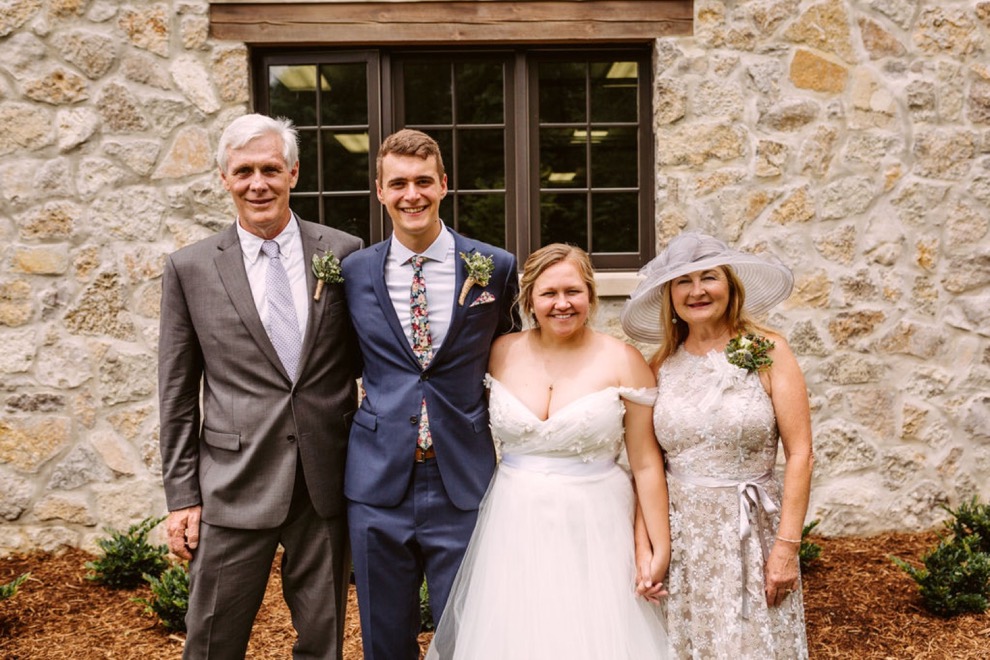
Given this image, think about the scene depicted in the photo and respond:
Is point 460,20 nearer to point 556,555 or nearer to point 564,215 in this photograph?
point 564,215

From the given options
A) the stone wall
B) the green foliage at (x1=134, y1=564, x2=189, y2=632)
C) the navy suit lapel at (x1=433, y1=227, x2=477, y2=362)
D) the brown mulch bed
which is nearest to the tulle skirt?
the navy suit lapel at (x1=433, y1=227, x2=477, y2=362)

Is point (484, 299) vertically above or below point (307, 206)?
below

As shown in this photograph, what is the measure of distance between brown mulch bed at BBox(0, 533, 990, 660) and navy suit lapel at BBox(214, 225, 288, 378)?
5.63 feet

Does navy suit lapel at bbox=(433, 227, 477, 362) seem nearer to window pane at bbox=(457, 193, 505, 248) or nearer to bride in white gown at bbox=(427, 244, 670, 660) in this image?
bride in white gown at bbox=(427, 244, 670, 660)

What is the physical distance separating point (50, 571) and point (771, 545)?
3775 mm

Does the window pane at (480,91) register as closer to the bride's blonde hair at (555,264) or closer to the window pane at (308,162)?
the window pane at (308,162)

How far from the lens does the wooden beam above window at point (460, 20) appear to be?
4.60m

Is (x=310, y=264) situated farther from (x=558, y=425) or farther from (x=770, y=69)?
(x=770, y=69)

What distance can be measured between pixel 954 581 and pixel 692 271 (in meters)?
2.31

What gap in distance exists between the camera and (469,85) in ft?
15.9

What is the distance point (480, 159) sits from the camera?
16.1 feet

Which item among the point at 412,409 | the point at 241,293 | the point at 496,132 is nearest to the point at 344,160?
the point at 496,132

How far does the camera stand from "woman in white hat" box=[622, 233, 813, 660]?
2.51 m

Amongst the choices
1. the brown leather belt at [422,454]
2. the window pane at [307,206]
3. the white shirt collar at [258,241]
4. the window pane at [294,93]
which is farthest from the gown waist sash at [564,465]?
the window pane at [294,93]
